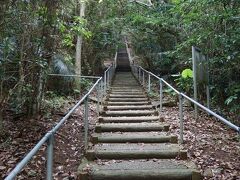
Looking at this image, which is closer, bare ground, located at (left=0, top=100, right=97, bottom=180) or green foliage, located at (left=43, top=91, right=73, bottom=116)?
bare ground, located at (left=0, top=100, right=97, bottom=180)

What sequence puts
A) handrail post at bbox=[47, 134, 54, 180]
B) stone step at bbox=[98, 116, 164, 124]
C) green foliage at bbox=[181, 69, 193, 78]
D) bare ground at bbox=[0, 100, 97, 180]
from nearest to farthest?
handrail post at bbox=[47, 134, 54, 180]
bare ground at bbox=[0, 100, 97, 180]
stone step at bbox=[98, 116, 164, 124]
green foliage at bbox=[181, 69, 193, 78]

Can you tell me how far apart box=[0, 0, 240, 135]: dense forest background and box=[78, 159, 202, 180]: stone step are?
7.61ft

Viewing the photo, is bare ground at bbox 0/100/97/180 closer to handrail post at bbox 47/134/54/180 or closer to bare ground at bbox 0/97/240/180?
bare ground at bbox 0/97/240/180

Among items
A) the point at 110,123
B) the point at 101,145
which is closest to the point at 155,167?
the point at 101,145

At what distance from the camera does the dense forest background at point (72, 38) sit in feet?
20.1

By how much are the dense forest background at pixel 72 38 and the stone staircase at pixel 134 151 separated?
5.66 ft

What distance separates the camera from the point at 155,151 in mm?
5426

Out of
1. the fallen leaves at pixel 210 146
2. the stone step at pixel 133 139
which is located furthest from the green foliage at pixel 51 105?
the fallen leaves at pixel 210 146

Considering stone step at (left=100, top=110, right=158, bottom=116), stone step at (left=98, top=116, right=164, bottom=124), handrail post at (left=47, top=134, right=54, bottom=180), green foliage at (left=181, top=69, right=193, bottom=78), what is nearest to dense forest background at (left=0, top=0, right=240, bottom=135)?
green foliage at (left=181, top=69, right=193, bottom=78)

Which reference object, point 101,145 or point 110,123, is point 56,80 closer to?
point 110,123

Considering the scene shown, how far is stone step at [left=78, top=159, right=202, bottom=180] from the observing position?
14.8 ft

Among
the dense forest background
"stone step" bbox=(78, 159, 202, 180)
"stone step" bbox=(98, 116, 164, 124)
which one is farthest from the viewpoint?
"stone step" bbox=(98, 116, 164, 124)

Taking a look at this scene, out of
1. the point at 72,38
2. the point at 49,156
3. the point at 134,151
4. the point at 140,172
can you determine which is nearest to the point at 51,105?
the point at 72,38

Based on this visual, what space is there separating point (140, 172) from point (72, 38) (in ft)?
22.0
